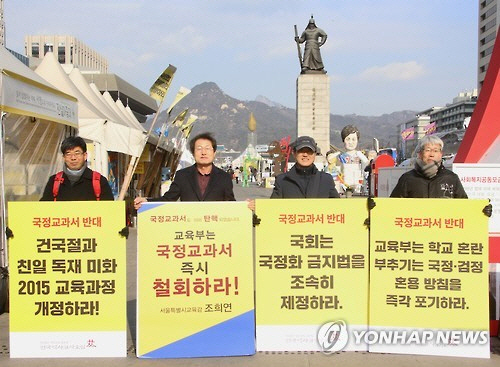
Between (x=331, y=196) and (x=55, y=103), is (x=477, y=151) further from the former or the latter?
(x=55, y=103)

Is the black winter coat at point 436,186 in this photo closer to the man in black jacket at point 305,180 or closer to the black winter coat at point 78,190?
the man in black jacket at point 305,180

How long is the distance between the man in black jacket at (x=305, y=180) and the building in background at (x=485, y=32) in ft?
293

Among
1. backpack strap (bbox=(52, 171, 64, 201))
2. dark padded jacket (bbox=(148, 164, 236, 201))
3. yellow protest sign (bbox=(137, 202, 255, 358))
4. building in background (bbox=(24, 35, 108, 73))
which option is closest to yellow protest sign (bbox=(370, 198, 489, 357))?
yellow protest sign (bbox=(137, 202, 255, 358))

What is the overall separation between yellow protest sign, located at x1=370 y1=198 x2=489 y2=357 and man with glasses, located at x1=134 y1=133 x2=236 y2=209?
4.21 feet

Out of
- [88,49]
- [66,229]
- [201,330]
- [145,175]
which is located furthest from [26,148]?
[88,49]

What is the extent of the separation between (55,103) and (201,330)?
12.7 feet

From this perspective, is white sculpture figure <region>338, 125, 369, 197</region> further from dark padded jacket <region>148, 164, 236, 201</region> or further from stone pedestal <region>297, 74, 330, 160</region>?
dark padded jacket <region>148, 164, 236, 201</region>

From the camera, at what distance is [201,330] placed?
4266 millimetres

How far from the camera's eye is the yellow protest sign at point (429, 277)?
13.9 feet

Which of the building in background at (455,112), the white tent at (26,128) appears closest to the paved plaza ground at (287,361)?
the white tent at (26,128)

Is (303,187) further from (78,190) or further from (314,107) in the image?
(314,107)

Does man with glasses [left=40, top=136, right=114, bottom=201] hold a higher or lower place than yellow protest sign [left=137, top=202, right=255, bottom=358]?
higher

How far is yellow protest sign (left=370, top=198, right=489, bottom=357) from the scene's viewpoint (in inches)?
167

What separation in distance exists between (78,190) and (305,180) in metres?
1.92
